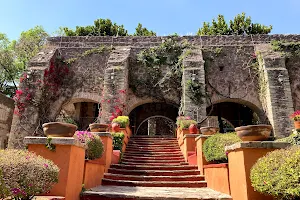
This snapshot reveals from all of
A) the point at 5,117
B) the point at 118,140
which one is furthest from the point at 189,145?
the point at 5,117

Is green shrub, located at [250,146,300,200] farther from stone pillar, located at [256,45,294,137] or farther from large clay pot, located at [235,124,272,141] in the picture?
stone pillar, located at [256,45,294,137]

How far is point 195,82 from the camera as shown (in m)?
11.0

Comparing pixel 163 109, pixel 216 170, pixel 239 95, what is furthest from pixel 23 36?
pixel 216 170

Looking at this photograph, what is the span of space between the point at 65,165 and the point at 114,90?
764 centimetres

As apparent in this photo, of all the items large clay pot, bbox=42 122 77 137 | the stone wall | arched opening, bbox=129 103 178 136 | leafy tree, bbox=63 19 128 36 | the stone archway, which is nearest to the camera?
large clay pot, bbox=42 122 77 137

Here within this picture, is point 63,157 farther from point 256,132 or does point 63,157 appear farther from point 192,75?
point 192,75

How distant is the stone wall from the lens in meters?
12.3

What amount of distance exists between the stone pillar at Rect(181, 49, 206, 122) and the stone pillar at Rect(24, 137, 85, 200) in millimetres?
7428

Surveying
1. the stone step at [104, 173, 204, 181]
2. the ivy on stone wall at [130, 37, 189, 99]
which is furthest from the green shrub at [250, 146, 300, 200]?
the ivy on stone wall at [130, 37, 189, 99]

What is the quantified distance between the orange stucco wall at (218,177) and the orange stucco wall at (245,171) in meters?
0.48

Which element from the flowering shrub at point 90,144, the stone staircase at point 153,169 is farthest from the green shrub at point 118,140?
the flowering shrub at point 90,144

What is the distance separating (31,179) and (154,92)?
10240mm

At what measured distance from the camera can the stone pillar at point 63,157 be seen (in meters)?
3.47

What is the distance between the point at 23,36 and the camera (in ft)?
63.4
